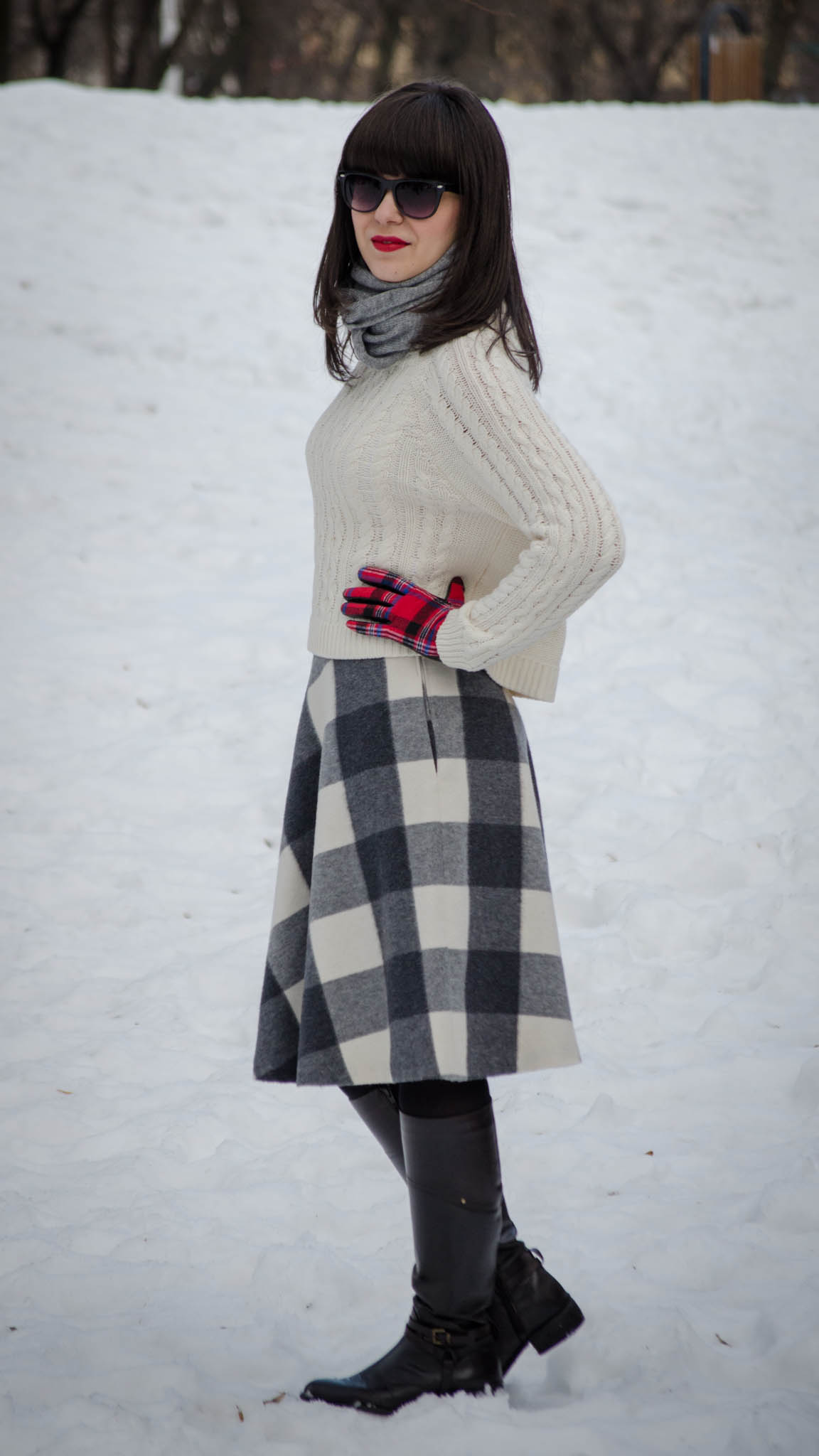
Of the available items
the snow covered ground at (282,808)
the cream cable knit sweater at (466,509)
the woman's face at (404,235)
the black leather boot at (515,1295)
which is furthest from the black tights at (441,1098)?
the woman's face at (404,235)

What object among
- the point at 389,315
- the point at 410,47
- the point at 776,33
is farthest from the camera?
the point at 410,47

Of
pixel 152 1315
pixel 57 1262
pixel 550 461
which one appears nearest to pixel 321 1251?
pixel 152 1315

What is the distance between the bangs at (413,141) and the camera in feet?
5.20

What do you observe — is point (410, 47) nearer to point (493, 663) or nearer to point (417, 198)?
point (417, 198)

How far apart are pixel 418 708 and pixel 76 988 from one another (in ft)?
6.95

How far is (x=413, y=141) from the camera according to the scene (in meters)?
1.59

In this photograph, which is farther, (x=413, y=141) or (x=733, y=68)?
(x=733, y=68)

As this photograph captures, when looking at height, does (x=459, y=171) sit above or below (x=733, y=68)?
above

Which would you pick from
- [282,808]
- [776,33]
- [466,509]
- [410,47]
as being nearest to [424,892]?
[466,509]

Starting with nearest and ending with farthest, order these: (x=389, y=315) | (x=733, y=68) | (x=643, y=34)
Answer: (x=389, y=315) → (x=733, y=68) → (x=643, y=34)

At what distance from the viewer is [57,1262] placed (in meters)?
2.24

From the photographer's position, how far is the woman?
1.56m

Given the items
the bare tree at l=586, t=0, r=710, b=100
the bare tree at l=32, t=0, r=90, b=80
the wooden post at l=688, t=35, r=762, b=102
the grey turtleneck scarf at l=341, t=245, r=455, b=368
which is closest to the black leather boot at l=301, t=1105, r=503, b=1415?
the grey turtleneck scarf at l=341, t=245, r=455, b=368

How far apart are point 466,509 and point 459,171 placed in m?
0.46
